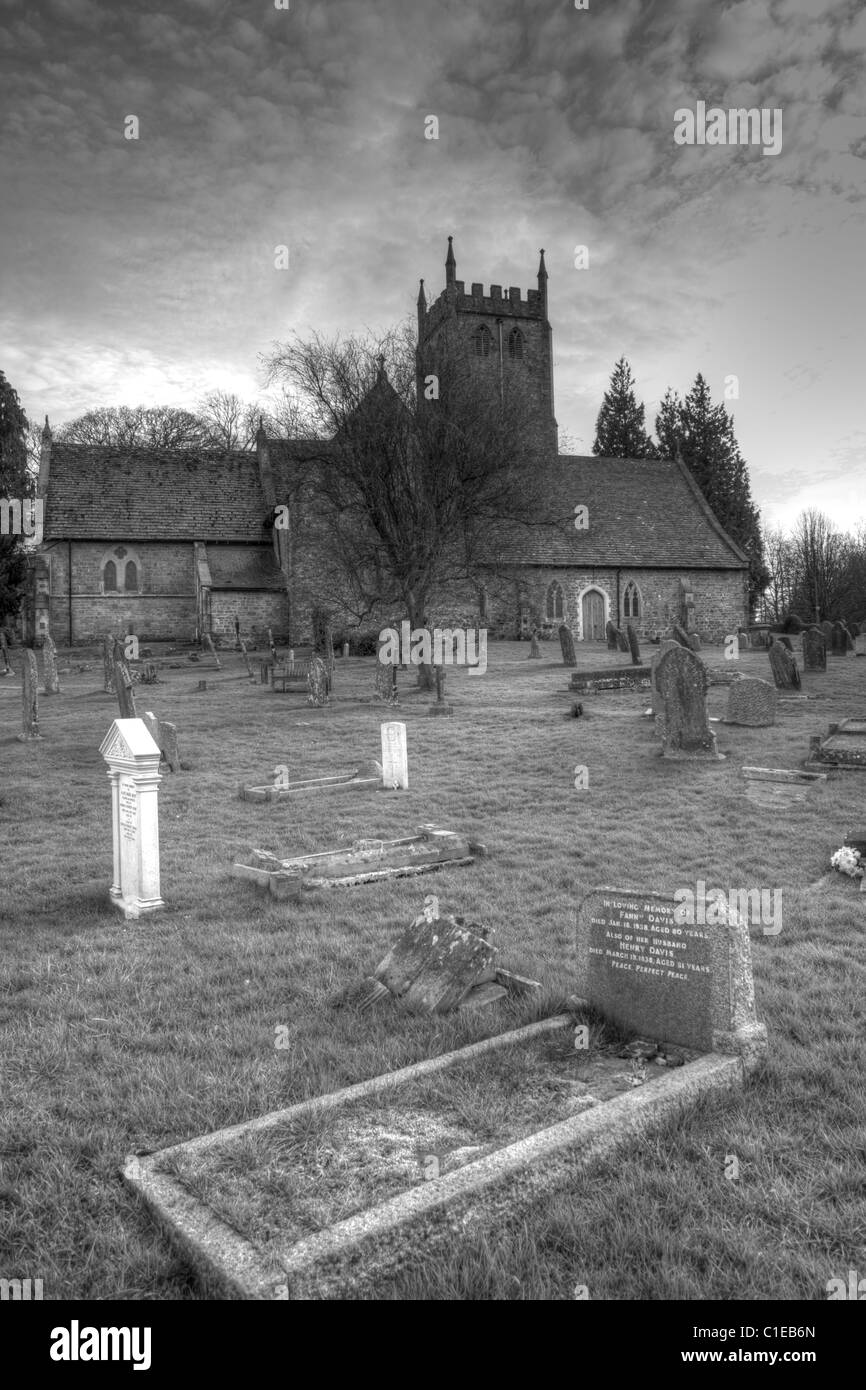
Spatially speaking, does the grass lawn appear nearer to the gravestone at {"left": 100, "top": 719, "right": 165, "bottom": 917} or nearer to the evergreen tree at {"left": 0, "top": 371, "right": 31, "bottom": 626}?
the gravestone at {"left": 100, "top": 719, "right": 165, "bottom": 917}

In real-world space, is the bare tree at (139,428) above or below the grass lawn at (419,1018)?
above

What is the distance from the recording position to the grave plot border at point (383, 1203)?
287 centimetres

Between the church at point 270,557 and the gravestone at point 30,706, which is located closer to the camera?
the gravestone at point 30,706

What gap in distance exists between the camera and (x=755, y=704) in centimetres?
1433

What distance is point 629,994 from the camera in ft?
15.4

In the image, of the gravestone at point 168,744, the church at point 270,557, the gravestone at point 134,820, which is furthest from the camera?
the church at point 270,557

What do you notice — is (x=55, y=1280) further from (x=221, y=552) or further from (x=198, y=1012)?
(x=221, y=552)

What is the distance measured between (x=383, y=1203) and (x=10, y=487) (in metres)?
36.8

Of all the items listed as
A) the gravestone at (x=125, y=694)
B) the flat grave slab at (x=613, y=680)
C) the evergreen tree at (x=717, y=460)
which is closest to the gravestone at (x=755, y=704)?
the flat grave slab at (x=613, y=680)

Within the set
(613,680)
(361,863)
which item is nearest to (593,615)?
(613,680)

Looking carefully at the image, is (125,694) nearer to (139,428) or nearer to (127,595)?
(127,595)

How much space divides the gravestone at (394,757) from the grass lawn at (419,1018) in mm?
406

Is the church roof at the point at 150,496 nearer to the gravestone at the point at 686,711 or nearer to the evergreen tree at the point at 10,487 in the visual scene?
the evergreen tree at the point at 10,487
